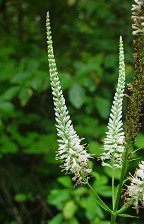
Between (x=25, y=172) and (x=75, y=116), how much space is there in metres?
1.47

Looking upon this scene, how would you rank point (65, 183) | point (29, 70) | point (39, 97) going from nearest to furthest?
1. point (65, 183)
2. point (29, 70)
3. point (39, 97)

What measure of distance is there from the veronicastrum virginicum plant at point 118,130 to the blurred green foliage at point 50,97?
7.08ft

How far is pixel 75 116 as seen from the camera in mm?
6211

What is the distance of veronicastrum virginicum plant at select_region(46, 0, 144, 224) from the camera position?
5.56 feet

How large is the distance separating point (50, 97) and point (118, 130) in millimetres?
5160

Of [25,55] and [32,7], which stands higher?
[32,7]

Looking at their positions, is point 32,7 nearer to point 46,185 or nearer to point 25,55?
point 25,55

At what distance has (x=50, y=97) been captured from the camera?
A: 711 cm

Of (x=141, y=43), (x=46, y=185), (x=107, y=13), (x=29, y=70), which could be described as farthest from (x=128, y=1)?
(x=141, y=43)

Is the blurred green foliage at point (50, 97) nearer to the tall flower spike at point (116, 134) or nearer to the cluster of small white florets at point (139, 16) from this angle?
the tall flower spike at point (116, 134)

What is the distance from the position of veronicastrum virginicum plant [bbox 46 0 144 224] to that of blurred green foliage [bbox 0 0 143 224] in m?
2.16

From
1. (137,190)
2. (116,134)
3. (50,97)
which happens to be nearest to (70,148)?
(116,134)

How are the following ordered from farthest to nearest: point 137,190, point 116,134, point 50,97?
1. point 50,97
2. point 116,134
3. point 137,190

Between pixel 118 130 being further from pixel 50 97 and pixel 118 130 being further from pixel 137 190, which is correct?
pixel 50 97
